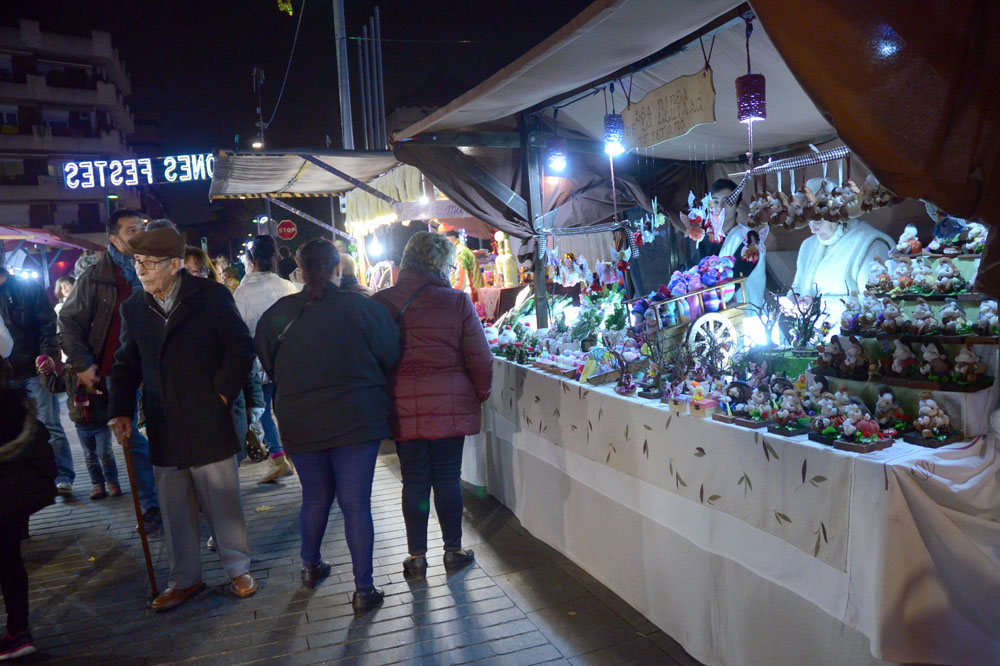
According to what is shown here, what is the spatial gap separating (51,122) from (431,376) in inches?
1753

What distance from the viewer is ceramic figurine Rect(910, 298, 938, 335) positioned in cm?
250

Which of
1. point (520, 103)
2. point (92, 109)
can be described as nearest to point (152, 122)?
point (92, 109)

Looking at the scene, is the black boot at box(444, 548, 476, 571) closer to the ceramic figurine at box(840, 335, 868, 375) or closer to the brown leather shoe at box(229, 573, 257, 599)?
the brown leather shoe at box(229, 573, 257, 599)

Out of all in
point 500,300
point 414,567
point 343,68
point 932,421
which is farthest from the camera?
point 343,68

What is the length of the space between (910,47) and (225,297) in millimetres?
3154

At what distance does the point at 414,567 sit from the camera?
386 centimetres

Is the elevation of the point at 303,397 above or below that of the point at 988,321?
below

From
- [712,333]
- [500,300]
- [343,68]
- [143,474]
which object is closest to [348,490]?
[712,333]

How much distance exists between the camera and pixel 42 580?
13.5 ft

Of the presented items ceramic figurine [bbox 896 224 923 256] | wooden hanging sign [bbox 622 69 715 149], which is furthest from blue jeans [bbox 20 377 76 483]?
ceramic figurine [bbox 896 224 923 256]

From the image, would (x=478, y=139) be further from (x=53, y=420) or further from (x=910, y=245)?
(x=53, y=420)

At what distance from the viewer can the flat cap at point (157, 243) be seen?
3.38 metres

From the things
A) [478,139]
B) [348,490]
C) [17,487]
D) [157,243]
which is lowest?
[348,490]

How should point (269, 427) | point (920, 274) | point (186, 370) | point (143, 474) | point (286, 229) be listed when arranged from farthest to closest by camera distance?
point (286, 229) < point (269, 427) < point (143, 474) < point (186, 370) < point (920, 274)
